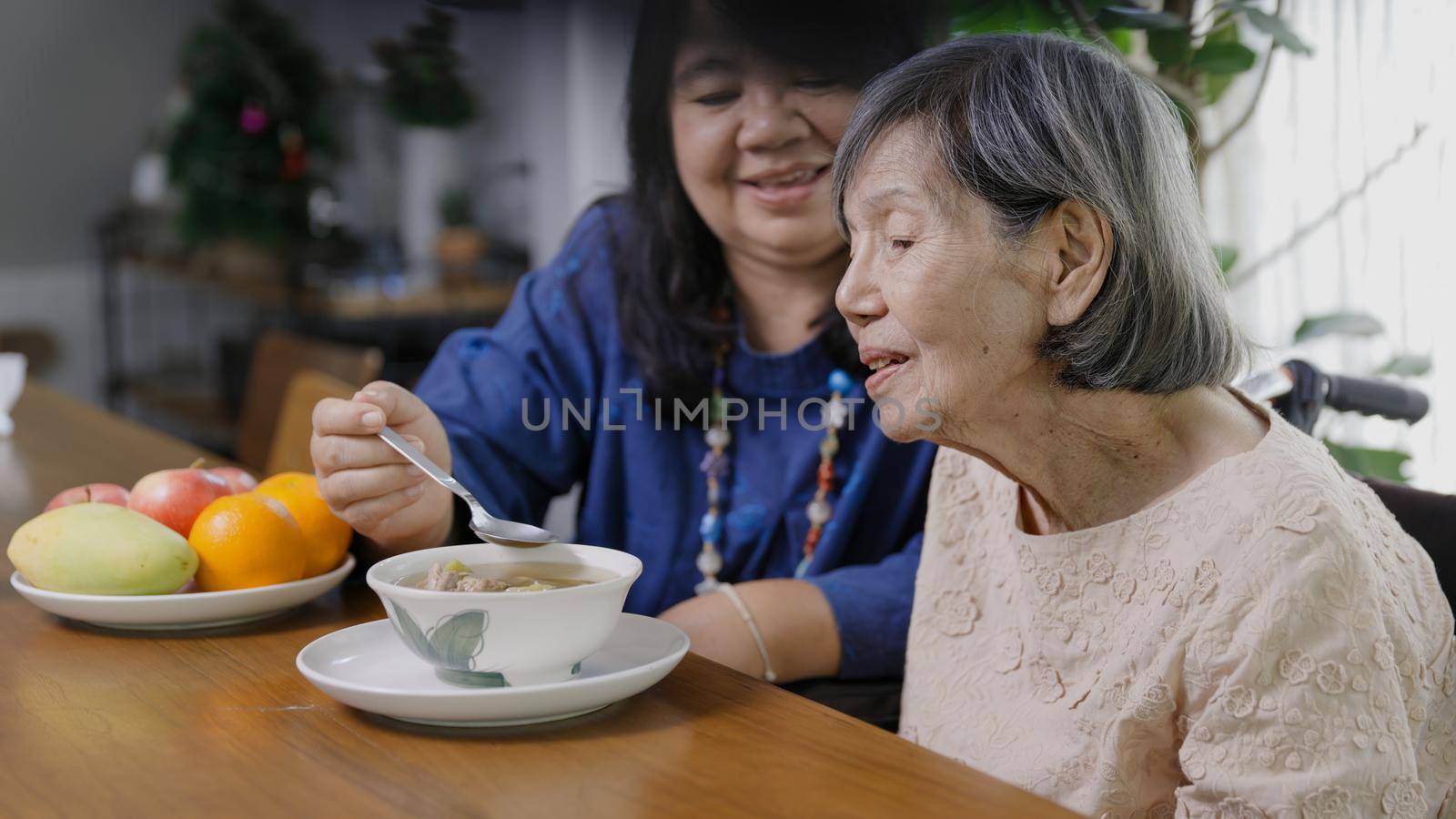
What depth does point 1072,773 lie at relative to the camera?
0.90 m

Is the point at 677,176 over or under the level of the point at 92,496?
over

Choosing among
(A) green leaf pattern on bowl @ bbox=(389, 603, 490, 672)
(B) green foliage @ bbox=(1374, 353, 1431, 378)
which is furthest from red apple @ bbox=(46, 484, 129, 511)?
(B) green foliage @ bbox=(1374, 353, 1431, 378)

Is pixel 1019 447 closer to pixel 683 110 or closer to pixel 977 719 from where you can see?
pixel 977 719

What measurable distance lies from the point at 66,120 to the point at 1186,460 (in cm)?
504

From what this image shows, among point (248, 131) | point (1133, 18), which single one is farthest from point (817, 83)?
point (248, 131)

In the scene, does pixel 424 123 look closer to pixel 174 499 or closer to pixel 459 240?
pixel 459 240

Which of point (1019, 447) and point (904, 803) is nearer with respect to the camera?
point (904, 803)

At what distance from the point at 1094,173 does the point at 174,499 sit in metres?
0.72

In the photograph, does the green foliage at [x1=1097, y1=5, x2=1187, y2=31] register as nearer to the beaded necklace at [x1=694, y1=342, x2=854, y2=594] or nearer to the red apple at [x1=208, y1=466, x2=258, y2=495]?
the beaded necklace at [x1=694, y1=342, x2=854, y2=594]

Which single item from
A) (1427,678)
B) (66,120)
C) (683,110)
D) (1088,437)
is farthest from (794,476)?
(66,120)

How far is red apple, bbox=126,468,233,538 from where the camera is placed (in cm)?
101

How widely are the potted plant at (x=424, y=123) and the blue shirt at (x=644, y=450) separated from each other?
1.08 meters

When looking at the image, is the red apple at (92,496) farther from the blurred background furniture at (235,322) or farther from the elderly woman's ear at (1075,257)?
the blurred background furniture at (235,322)

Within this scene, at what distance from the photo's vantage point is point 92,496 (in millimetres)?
1058
